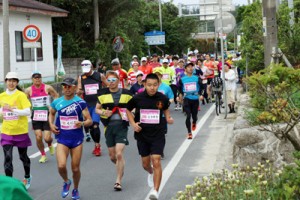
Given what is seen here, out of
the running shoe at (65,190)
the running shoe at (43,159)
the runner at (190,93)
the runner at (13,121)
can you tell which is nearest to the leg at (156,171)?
the running shoe at (65,190)

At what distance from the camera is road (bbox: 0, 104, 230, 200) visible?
26.2 feet

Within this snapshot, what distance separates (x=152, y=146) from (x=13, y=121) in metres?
2.21

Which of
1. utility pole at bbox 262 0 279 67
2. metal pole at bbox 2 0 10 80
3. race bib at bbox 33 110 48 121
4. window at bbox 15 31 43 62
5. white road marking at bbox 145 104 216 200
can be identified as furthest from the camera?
window at bbox 15 31 43 62

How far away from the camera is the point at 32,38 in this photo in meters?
20.0

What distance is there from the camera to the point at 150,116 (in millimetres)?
7371

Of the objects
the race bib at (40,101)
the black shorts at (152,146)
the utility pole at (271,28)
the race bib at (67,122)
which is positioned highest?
the utility pole at (271,28)

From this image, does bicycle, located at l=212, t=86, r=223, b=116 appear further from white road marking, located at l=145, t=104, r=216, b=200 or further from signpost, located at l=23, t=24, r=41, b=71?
signpost, located at l=23, t=24, r=41, b=71

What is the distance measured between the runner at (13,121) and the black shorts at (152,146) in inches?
72.2

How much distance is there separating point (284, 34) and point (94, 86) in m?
7.65

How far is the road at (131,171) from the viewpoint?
314 inches

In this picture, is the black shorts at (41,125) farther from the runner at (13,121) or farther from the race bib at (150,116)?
the race bib at (150,116)

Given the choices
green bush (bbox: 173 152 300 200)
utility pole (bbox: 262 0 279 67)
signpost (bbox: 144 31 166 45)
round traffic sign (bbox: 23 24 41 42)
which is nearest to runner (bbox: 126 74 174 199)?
green bush (bbox: 173 152 300 200)

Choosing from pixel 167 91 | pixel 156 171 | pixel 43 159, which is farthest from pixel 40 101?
pixel 156 171

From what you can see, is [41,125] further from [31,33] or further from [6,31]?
[31,33]
